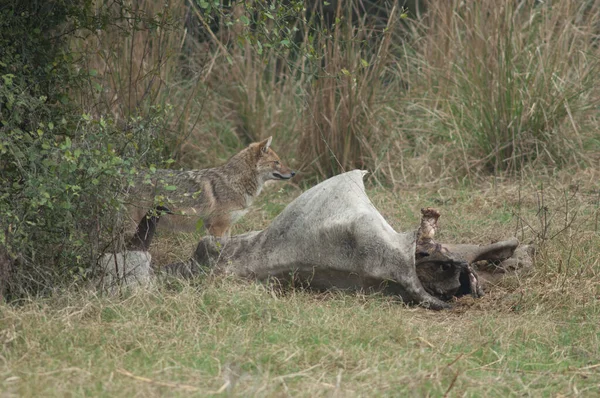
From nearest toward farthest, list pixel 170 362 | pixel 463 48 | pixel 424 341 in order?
pixel 170 362, pixel 424 341, pixel 463 48

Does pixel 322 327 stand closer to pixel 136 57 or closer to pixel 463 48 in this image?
pixel 136 57

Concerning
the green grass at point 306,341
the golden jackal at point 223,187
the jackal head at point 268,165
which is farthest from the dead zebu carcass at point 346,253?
the jackal head at point 268,165

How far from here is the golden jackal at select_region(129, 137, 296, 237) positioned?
7422 millimetres

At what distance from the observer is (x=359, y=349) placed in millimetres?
4438

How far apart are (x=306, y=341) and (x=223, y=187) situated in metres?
3.42

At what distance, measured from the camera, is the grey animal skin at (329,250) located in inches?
211

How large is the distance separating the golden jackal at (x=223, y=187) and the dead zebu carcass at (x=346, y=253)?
1569 millimetres

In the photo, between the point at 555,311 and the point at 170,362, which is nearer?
the point at 170,362

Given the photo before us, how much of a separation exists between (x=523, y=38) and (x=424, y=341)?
5.60 m

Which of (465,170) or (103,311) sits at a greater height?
(103,311)

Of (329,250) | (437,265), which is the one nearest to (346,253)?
(329,250)

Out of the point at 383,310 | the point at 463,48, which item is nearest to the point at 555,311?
the point at 383,310

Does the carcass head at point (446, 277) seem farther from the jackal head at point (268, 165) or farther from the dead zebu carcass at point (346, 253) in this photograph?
the jackal head at point (268, 165)

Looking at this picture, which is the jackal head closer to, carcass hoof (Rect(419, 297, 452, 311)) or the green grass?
the green grass
